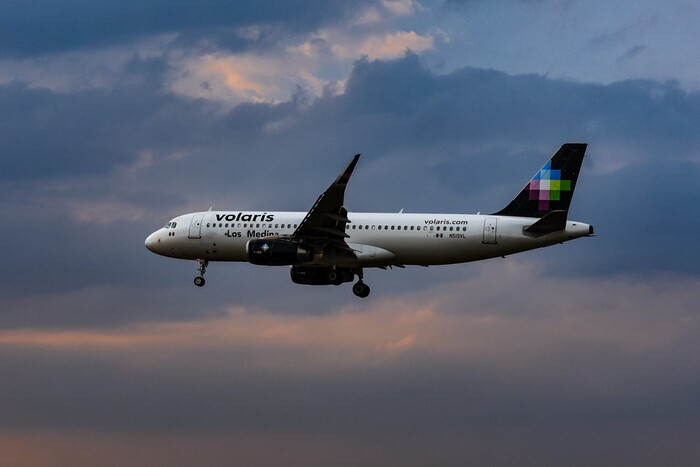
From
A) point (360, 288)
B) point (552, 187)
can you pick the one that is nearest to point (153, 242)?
point (360, 288)

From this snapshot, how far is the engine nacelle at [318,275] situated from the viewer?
81750mm

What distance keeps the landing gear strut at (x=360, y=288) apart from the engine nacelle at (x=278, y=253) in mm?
6195

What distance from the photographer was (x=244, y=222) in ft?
268

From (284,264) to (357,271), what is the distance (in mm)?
7124

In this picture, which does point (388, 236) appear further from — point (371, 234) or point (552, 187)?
point (552, 187)

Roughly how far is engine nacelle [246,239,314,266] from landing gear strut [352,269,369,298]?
20.3 feet

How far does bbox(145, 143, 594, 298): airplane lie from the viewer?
76062mm

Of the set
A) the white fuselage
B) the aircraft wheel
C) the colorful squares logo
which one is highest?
the colorful squares logo

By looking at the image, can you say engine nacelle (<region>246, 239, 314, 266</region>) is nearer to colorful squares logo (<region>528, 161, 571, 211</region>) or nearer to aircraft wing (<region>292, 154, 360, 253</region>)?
aircraft wing (<region>292, 154, 360, 253</region>)

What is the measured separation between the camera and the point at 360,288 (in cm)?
8256

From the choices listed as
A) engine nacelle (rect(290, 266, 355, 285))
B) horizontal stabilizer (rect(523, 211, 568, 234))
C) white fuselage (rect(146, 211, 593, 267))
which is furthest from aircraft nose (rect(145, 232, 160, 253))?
horizontal stabilizer (rect(523, 211, 568, 234))

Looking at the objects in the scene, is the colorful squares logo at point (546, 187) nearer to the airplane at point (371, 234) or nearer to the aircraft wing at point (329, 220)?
the airplane at point (371, 234)

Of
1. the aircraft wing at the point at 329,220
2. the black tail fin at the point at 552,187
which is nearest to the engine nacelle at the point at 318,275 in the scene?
the aircraft wing at the point at 329,220

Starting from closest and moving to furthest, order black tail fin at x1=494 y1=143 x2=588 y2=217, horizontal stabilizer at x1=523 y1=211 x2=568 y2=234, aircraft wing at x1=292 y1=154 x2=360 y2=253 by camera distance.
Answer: aircraft wing at x1=292 y1=154 x2=360 y2=253
horizontal stabilizer at x1=523 y1=211 x2=568 y2=234
black tail fin at x1=494 y1=143 x2=588 y2=217
